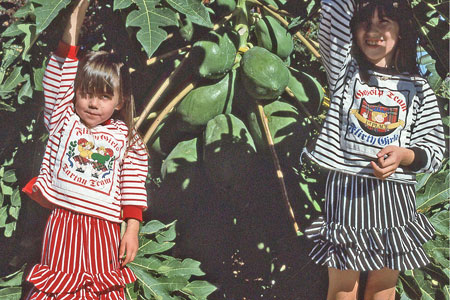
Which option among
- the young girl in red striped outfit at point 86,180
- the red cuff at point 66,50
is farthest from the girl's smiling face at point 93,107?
the red cuff at point 66,50

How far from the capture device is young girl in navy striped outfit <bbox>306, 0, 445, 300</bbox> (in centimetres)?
190

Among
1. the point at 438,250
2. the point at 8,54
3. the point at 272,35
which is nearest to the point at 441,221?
the point at 438,250

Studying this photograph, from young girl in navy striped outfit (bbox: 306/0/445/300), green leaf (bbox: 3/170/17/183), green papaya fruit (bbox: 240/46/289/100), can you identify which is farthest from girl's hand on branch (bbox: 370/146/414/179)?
green leaf (bbox: 3/170/17/183)

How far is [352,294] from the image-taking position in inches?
77.6

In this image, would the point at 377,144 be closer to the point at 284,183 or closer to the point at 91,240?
the point at 284,183

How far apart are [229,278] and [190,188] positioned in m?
0.33

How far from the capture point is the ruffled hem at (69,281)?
178 cm

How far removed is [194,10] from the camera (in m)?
1.85

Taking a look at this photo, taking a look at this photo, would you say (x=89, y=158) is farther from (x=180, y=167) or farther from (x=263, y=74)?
(x=263, y=74)

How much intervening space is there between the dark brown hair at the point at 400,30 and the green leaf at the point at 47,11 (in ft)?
2.59

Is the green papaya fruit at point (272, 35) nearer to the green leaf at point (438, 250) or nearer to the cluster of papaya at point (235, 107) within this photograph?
the cluster of papaya at point (235, 107)

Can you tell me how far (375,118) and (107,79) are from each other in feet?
2.40

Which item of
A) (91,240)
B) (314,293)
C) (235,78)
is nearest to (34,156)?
(91,240)

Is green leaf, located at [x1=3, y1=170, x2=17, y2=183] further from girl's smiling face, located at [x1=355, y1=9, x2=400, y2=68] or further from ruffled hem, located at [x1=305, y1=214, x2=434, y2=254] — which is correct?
girl's smiling face, located at [x1=355, y1=9, x2=400, y2=68]
